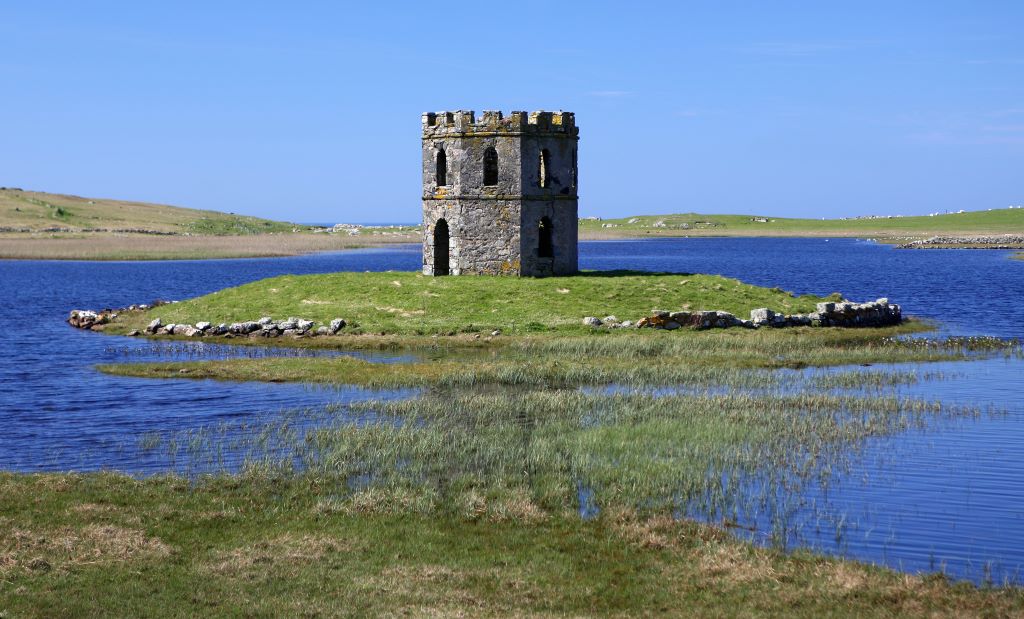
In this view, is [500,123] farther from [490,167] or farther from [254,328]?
[254,328]

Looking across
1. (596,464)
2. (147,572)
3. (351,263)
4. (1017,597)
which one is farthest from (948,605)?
(351,263)

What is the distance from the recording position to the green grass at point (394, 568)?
15305 millimetres

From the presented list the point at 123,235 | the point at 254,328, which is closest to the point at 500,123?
the point at 254,328

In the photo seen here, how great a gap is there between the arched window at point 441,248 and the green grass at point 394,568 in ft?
117

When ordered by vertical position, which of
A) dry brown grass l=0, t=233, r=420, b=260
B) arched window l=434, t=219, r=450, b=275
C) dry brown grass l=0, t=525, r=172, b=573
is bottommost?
dry brown grass l=0, t=525, r=172, b=573

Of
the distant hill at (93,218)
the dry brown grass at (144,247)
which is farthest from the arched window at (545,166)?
the distant hill at (93,218)

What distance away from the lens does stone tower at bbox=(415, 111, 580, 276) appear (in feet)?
172

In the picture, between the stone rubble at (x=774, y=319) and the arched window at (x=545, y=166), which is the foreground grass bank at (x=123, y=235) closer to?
the arched window at (x=545, y=166)

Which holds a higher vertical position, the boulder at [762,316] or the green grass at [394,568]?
the boulder at [762,316]

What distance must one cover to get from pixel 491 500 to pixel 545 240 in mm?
36957

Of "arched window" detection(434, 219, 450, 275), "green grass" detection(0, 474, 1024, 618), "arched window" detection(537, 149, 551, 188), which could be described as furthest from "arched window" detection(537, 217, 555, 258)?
"green grass" detection(0, 474, 1024, 618)

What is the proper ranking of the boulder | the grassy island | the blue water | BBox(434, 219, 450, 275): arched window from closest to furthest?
1. the grassy island
2. the blue water
3. the boulder
4. BBox(434, 219, 450, 275): arched window

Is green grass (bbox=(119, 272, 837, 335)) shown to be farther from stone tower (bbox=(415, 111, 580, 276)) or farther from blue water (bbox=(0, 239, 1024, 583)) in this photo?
blue water (bbox=(0, 239, 1024, 583))

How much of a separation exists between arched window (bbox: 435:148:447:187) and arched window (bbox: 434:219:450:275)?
1.93 metres
